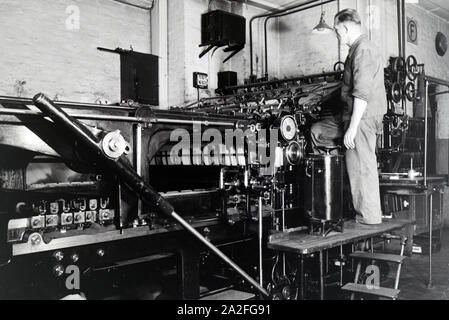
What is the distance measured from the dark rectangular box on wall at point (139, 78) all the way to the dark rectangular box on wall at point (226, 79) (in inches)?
46.5

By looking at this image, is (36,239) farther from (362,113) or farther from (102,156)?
(362,113)

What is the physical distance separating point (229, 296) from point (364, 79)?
6.76ft

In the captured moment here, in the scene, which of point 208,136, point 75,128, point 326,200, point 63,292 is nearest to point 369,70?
point 326,200

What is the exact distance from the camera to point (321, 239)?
3.08 m

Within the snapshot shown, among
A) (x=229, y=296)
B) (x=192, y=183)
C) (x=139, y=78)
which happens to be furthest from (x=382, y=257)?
(x=139, y=78)

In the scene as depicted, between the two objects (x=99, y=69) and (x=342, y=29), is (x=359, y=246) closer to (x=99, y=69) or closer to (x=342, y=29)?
(x=342, y=29)

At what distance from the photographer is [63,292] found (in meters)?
2.25

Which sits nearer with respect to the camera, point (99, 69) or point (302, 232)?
point (302, 232)

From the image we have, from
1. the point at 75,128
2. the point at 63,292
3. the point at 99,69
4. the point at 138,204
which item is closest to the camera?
the point at 75,128

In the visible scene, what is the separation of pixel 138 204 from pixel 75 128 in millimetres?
766

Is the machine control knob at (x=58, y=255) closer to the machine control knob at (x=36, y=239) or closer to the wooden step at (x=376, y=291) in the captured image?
the machine control knob at (x=36, y=239)

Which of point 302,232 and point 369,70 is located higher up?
point 369,70

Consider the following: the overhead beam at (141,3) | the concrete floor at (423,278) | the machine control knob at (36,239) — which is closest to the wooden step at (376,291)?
the concrete floor at (423,278)

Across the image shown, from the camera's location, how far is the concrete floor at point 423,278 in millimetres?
3766
